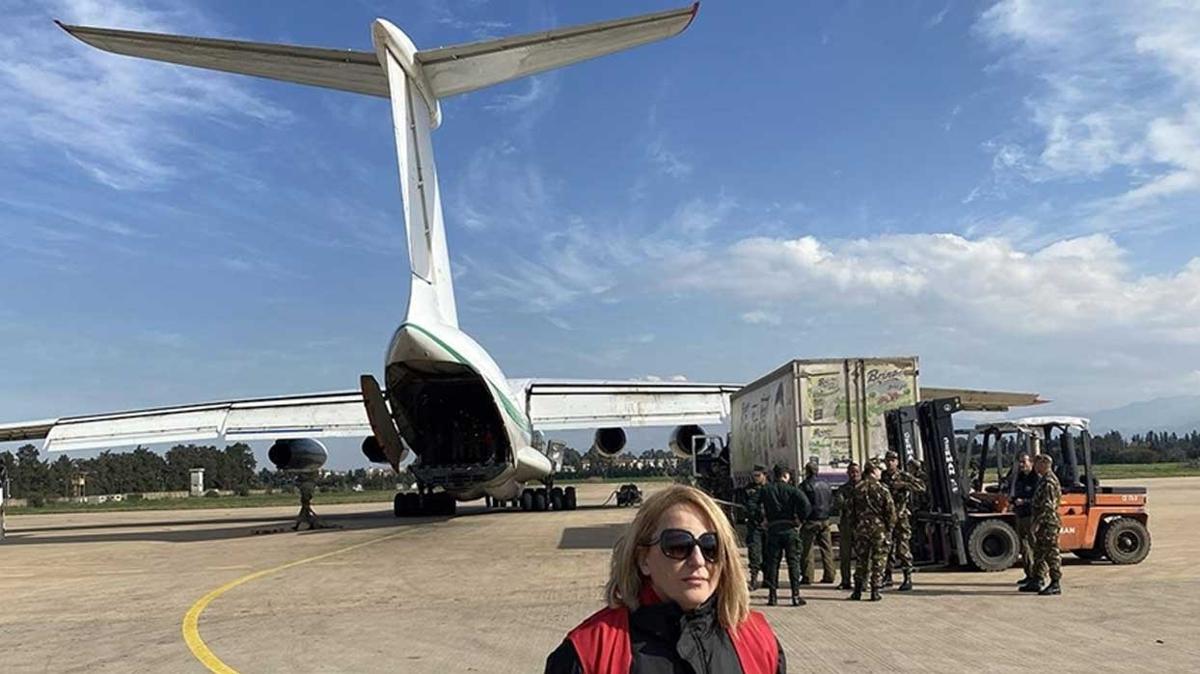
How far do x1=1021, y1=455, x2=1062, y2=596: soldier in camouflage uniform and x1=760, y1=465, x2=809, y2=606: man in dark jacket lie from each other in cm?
260

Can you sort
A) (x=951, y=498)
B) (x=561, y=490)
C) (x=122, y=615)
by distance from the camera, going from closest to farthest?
(x=122, y=615) → (x=951, y=498) → (x=561, y=490)

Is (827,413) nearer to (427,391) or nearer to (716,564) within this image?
(427,391)

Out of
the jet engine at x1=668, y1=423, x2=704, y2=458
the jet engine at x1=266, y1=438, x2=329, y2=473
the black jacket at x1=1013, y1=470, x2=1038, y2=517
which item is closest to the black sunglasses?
the black jacket at x1=1013, y1=470, x2=1038, y2=517

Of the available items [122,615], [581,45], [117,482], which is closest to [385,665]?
[122,615]

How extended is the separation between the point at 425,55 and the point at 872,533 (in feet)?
41.4

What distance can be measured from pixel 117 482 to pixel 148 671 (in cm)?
9730

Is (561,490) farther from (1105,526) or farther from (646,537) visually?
(646,537)

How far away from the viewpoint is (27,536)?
26359 mm

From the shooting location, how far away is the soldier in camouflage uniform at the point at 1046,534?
34.3ft

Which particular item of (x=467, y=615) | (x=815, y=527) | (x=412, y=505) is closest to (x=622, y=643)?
(x=467, y=615)

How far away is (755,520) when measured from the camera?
10.9 m

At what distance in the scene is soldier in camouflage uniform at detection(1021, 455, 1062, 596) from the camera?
10.5 metres

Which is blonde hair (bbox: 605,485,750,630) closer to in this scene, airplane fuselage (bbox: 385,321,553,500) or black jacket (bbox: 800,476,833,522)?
black jacket (bbox: 800,476,833,522)

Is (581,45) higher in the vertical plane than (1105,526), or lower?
→ higher
